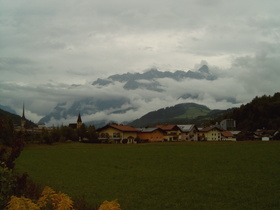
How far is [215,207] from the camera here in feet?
39.5

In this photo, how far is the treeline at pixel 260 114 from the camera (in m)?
134

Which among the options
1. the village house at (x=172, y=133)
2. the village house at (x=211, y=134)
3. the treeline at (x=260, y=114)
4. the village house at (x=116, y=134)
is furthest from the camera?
the treeline at (x=260, y=114)

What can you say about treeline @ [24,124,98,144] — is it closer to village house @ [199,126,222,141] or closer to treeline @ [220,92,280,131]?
village house @ [199,126,222,141]

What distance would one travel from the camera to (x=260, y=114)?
457ft

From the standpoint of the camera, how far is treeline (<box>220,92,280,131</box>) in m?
134

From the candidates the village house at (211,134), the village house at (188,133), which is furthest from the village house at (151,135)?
the village house at (211,134)

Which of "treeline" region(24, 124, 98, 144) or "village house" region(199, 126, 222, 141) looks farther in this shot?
"village house" region(199, 126, 222, 141)

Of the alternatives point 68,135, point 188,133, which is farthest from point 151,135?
point 68,135

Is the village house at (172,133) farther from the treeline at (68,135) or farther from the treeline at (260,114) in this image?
the treeline at (260,114)

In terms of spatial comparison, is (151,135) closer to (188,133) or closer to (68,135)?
(188,133)

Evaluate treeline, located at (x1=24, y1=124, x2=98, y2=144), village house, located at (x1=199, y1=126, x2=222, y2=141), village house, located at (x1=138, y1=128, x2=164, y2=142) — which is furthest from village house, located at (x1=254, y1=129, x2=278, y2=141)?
treeline, located at (x1=24, y1=124, x2=98, y2=144)

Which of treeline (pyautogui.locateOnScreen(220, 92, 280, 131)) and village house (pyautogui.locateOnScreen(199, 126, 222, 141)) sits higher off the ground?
treeline (pyautogui.locateOnScreen(220, 92, 280, 131))

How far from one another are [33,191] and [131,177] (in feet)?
27.5

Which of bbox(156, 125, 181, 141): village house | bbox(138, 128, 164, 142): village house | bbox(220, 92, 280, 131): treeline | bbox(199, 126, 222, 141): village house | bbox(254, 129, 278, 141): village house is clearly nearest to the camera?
A: bbox(254, 129, 278, 141): village house
